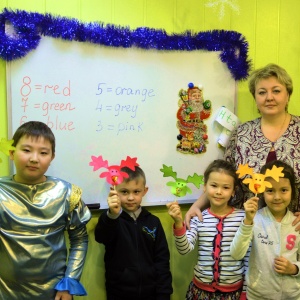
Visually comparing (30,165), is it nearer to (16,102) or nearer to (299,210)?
(16,102)

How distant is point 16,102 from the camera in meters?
1.79

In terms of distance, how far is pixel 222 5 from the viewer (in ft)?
7.10

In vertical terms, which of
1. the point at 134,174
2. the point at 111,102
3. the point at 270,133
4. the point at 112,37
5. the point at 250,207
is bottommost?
the point at 250,207

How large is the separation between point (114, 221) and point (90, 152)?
0.44m

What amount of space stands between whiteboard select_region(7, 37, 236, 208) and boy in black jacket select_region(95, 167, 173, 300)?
0.59 ft

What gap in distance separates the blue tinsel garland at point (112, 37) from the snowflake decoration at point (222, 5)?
125 millimetres

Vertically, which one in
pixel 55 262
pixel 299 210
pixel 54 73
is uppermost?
pixel 54 73

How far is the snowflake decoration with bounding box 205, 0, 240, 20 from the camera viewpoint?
214cm

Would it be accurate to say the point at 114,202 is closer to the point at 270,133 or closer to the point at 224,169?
the point at 224,169

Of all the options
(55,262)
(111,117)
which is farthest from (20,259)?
(111,117)

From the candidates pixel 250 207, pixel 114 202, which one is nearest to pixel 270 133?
pixel 250 207

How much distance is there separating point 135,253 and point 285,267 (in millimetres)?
689

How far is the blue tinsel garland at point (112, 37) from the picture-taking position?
1.74 meters

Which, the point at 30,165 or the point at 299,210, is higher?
the point at 30,165
